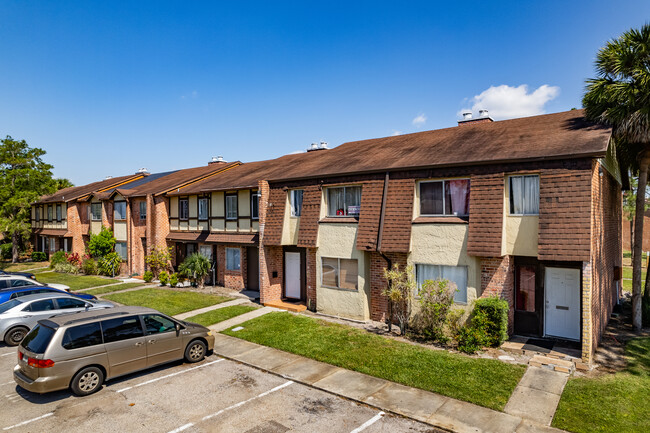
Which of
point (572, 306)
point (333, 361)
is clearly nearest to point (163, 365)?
point (333, 361)

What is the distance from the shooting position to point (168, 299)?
1992 cm

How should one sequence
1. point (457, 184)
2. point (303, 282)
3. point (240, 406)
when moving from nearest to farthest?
point (240, 406) < point (457, 184) < point (303, 282)

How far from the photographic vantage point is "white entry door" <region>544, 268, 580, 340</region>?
1255 centimetres

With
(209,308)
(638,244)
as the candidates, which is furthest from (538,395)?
(209,308)

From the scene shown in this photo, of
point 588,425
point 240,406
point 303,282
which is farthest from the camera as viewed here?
point 303,282

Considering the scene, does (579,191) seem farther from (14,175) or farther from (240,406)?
(14,175)

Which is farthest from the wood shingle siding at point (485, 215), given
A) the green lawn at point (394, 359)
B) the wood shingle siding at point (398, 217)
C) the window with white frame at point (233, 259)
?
the window with white frame at point (233, 259)

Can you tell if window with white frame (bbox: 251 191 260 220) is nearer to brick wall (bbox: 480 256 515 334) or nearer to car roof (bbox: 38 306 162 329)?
car roof (bbox: 38 306 162 329)

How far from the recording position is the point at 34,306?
542 inches

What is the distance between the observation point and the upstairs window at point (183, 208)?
2517 cm

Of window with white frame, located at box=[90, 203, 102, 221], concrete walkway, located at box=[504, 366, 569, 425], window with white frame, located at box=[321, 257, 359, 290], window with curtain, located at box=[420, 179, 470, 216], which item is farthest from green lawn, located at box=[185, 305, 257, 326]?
window with white frame, located at box=[90, 203, 102, 221]

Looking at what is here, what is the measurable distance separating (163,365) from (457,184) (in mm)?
10793

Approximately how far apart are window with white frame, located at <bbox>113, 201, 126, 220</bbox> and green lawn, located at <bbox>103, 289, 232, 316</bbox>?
8846 millimetres

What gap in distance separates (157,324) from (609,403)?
1105cm
